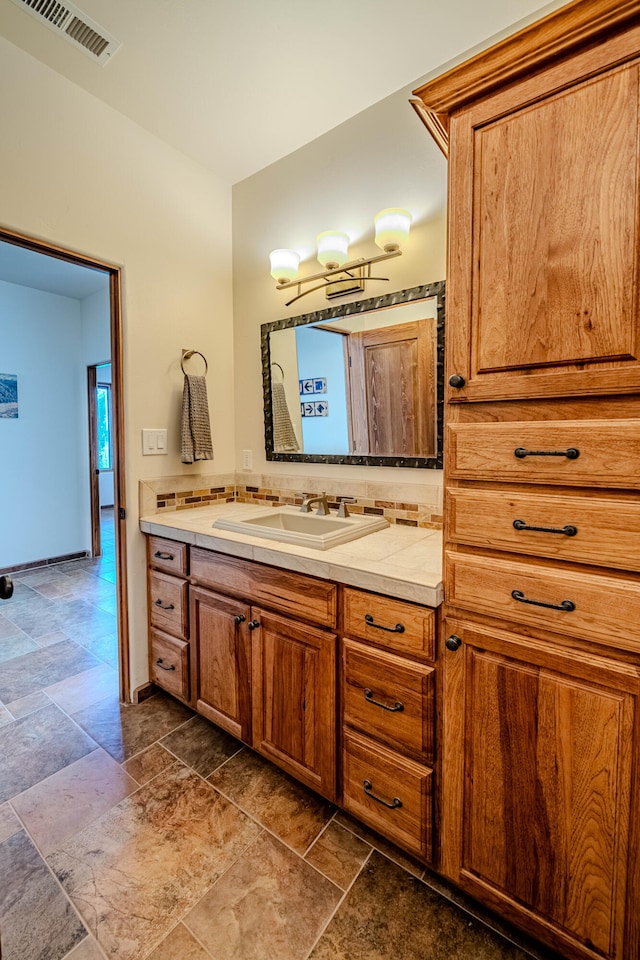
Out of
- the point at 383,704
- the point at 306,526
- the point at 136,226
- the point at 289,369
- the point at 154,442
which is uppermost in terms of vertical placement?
the point at 136,226

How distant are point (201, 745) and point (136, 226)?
7.90ft

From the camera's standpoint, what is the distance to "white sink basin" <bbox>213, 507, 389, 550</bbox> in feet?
5.13

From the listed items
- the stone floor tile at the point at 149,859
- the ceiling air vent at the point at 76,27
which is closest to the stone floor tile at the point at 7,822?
the stone floor tile at the point at 149,859

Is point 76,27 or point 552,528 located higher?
point 76,27

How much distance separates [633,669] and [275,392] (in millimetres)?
1918

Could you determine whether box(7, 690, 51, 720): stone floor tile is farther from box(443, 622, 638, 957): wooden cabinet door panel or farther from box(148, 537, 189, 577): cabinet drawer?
box(443, 622, 638, 957): wooden cabinet door panel

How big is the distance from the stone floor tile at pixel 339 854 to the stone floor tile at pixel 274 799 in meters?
0.04

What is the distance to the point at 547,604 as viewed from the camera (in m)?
0.99

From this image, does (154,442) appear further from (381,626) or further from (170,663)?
(381,626)

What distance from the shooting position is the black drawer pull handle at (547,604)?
958 mm

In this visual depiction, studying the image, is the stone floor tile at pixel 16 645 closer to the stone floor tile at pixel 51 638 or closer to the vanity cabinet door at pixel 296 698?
the stone floor tile at pixel 51 638

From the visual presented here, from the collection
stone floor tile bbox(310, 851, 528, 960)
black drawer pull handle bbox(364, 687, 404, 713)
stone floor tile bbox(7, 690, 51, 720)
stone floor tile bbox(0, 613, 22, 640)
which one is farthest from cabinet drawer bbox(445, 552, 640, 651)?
stone floor tile bbox(0, 613, 22, 640)

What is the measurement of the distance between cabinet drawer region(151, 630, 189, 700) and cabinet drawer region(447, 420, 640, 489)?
155 cm

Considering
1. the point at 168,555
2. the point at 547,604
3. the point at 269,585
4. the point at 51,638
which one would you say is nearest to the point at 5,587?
the point at 269,585
